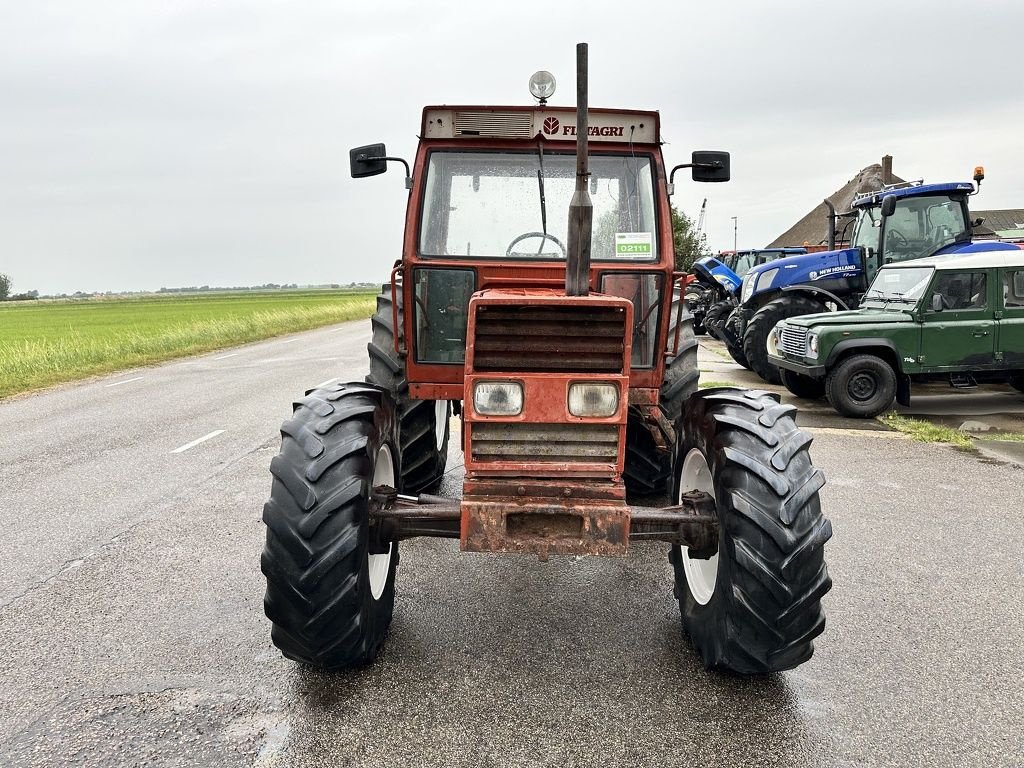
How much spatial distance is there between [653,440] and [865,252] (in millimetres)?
8864

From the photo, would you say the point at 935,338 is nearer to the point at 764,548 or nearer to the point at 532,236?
the point at 532,236

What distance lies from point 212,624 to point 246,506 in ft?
6.75

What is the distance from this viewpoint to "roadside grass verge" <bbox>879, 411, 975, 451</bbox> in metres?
7.71

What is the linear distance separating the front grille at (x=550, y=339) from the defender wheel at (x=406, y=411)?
1240 mm

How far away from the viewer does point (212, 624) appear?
3697mm

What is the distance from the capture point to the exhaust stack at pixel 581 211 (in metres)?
2.99

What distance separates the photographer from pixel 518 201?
4.07 meters

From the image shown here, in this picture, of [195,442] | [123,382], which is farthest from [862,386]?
[123,382]

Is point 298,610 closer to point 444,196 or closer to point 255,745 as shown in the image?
point 255,745

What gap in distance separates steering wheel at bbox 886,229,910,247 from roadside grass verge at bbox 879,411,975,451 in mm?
3831

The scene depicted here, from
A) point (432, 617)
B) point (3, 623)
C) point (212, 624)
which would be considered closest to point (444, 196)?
point (432, 617)

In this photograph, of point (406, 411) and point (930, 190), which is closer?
point (406, 411)

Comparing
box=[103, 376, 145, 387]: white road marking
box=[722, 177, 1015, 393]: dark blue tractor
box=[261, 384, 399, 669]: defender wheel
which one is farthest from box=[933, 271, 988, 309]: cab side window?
box=[103, 376, 145, 387]: white road marking

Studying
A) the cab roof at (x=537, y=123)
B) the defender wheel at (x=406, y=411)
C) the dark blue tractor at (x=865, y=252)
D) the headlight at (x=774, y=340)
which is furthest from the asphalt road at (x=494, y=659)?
the dark blue tractor at (x=865, y=252)
